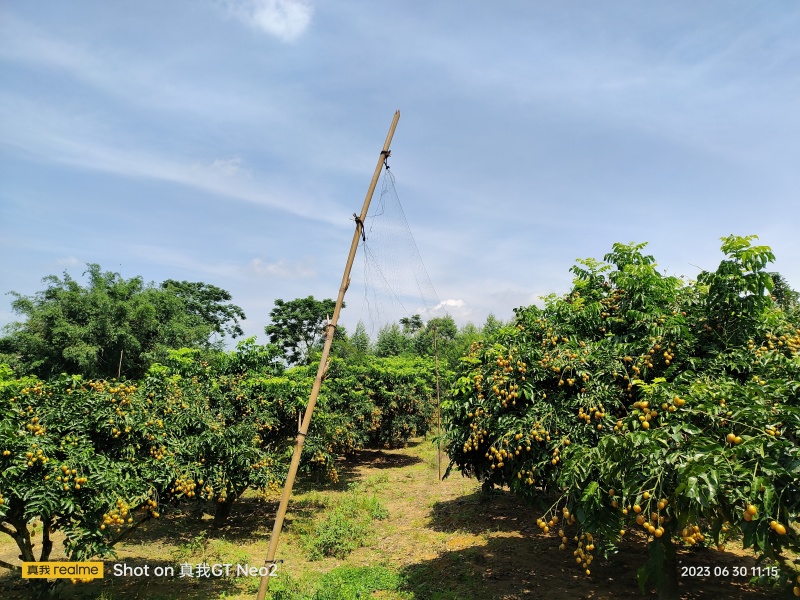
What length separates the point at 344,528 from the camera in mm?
10555

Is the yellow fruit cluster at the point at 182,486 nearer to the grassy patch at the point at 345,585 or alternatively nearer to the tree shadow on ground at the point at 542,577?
the grassy patch at the point at 345,585

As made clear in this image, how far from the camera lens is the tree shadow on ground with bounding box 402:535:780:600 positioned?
7172 mm

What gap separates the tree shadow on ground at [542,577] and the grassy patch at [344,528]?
1.94 m

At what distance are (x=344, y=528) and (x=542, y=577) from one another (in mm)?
4581

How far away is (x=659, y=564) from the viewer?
14.6 feet

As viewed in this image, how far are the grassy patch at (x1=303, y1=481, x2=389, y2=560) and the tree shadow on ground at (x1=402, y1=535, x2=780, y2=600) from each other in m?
1.94

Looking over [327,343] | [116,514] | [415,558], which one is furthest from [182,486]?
[415,558]

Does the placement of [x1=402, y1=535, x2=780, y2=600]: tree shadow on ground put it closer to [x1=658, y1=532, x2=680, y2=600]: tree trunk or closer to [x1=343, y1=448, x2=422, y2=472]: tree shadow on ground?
[x1=658, y1=532, x2=680, y2=600]: tree trunk

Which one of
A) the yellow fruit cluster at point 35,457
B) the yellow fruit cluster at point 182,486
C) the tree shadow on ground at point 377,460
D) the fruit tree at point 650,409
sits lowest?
the tree shadow on ground at point 377,460

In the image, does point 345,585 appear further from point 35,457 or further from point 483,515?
point 483,515

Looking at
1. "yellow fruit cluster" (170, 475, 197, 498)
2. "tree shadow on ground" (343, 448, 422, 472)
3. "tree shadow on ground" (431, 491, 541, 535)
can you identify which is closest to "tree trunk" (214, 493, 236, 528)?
"yellow fruit cluster" (170, 475, 197, 498)

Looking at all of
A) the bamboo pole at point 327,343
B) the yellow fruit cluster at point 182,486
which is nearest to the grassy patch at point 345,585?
the yellow fruit cluster at point 182,486

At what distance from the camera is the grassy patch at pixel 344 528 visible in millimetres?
9797

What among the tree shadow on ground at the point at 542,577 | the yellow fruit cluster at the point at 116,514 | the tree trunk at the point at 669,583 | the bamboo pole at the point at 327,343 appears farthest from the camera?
the tree shadow on ground at the point at 542,577
